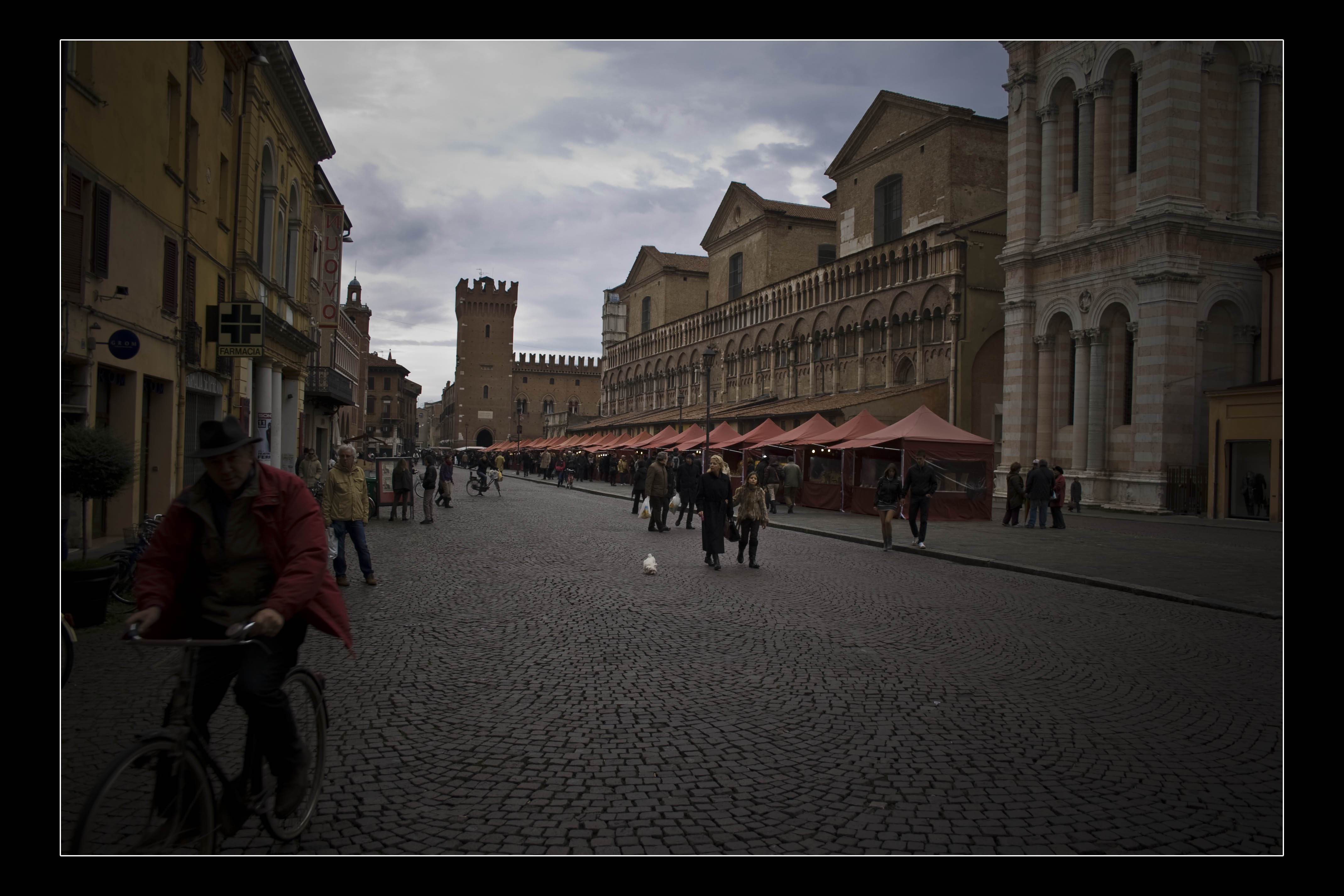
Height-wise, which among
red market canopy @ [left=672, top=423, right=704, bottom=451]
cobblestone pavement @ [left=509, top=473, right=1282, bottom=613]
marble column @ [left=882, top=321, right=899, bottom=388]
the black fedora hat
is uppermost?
marble column @ [left=882, top=321, right=899, bottom=388]

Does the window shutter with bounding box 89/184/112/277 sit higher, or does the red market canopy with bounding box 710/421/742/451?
the window shutter with bounding box 89/184/112/277

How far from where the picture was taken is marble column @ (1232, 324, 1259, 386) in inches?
1123

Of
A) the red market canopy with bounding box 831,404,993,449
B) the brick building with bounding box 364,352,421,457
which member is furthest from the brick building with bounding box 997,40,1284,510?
the brick building with bounding box 364,352,421,457

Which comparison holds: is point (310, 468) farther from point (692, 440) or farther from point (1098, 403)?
point (1098, 403)

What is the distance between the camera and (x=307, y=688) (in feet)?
12.7

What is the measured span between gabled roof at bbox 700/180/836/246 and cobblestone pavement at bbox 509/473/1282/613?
36.3m

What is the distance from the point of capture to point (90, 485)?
855 cm

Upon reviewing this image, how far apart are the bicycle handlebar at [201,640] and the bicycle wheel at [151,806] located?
0.99 ft

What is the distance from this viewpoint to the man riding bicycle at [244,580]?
3.41 m

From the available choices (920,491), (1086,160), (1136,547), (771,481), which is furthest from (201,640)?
(1086,160)

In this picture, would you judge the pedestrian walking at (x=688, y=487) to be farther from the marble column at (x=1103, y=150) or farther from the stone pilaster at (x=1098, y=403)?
the marble column at (x=1103, y=150)

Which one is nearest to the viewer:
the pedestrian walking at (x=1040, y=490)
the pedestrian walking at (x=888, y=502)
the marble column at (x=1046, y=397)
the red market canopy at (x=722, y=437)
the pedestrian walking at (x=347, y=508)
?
the pedestrian walking at (x=347, y=508)

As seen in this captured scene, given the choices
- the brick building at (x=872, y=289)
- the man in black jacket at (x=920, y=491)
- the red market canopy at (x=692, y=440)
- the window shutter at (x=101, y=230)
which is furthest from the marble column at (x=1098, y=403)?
the window shutter at (x=101, y=230)

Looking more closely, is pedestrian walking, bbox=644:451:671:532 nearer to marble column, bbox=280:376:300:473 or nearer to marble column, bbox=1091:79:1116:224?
marble column, bbox=280:376:300:473
